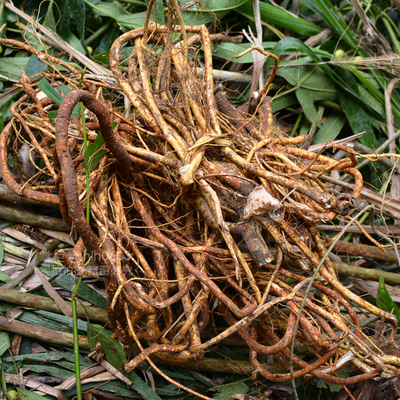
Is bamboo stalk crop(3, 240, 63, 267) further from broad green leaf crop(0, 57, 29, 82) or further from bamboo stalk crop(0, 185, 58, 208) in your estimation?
broad green leaf crop(0, 57, 29, 82)

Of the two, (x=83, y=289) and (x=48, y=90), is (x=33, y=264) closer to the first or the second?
(x=83, y=289)

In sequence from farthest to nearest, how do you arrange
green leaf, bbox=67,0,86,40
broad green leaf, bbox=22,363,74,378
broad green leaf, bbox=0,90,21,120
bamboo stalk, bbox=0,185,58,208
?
green leaf, bbox=67,0,86,40 → broad green leaf, bbox=0,90,21,120 → bamboo stalk, bbox=0,185,58,208 → broad green leaf, bbox=22,363,74,378

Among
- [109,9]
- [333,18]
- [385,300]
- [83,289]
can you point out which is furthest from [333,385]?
[109,9]

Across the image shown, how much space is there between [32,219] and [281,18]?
4.12 ft

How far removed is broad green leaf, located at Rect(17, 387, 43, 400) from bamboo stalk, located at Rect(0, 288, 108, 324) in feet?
0.73

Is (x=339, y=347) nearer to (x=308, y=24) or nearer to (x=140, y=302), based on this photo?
(x=140, y=302)

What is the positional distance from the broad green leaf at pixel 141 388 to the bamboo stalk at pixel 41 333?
162mm

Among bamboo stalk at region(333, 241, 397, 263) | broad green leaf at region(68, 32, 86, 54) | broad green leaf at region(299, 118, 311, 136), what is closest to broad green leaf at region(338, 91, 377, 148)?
broad green leaf at region(299, 118, 311, 136)

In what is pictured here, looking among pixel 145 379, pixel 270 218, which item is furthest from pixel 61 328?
pixel 270 218

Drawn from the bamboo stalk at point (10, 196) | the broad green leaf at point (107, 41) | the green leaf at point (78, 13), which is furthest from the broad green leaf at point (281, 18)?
the bamboo stalk at point (10, 196)

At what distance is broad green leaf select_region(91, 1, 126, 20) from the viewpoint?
1.39 metres

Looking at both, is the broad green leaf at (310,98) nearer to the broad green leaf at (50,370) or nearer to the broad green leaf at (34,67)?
the broad green leaf at (34,67)

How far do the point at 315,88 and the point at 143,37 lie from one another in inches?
29.8

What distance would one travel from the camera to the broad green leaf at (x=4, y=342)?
100 centimetres
